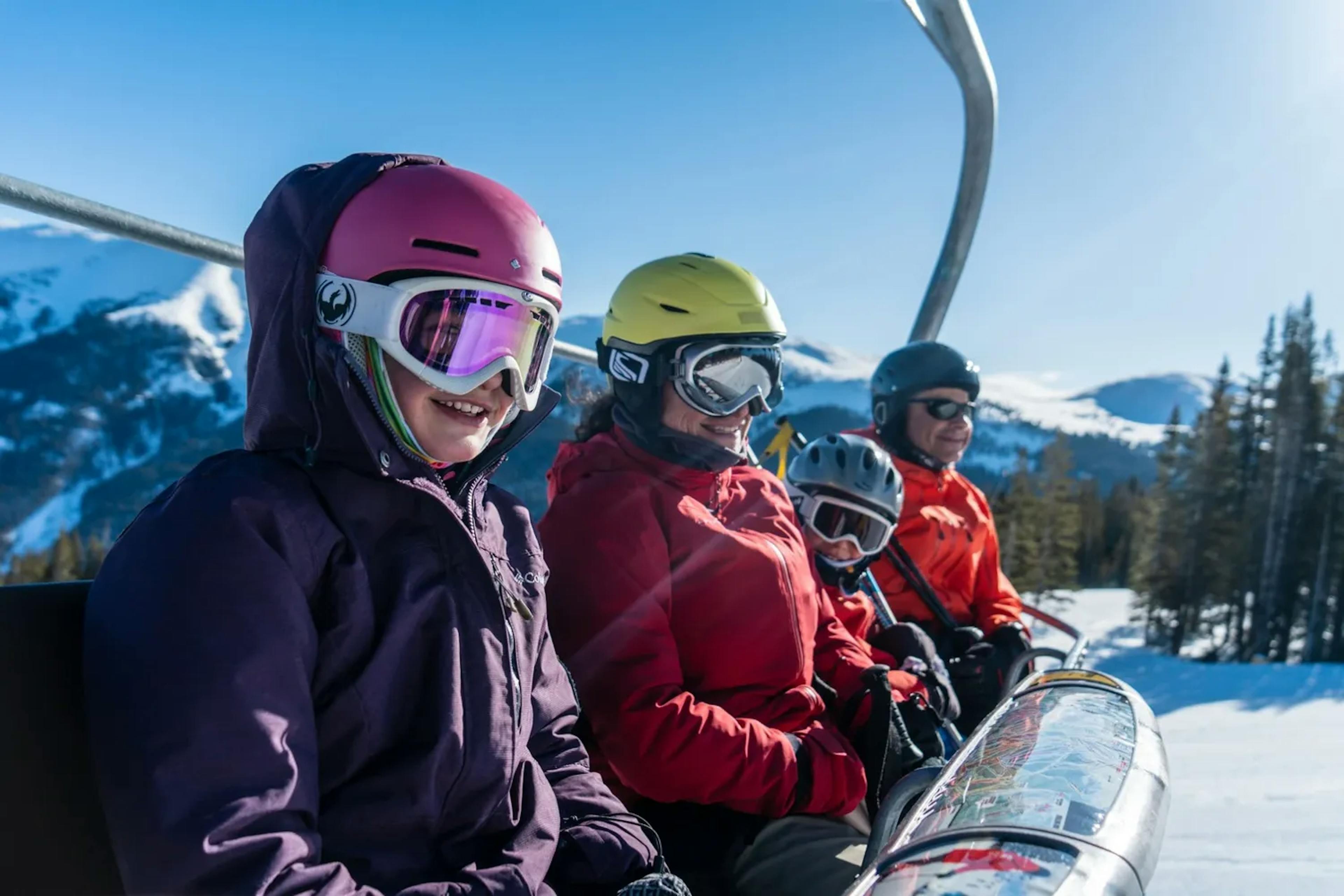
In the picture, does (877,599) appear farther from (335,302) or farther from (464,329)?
(335,302)

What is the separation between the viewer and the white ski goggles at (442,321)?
144 cm

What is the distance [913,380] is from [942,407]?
0.22 m

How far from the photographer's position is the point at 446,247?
4.87 feet

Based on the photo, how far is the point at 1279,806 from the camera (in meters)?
5.75

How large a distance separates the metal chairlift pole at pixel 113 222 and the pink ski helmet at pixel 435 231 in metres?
0.67

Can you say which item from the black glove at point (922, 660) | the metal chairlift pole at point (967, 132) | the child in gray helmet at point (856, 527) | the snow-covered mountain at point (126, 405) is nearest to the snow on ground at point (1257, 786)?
the black glove at point (922, 660)

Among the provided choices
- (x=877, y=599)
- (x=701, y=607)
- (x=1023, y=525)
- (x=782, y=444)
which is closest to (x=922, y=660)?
(x=877, y=599)

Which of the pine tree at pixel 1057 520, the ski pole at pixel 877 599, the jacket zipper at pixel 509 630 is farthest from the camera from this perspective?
the pine tree at pixel 1057 520

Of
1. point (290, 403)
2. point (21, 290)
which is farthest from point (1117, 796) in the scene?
point (21, 290)

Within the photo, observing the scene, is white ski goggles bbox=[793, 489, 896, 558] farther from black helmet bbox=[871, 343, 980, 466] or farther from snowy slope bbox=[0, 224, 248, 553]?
snowy slope bbox=[0, 224, 248, 553]

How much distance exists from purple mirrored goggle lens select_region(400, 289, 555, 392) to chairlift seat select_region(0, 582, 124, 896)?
653 mm

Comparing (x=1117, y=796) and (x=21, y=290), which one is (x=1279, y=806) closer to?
(x=1117, y=796)

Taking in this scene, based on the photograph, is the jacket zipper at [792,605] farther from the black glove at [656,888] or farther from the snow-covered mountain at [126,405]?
the snow-covered mountain at [126,405]

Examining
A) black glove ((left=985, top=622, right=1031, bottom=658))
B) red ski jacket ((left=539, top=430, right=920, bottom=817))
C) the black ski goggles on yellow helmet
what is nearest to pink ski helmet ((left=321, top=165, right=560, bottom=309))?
red ski jacket ((left=539, top=430, right=920, bottom=817))
